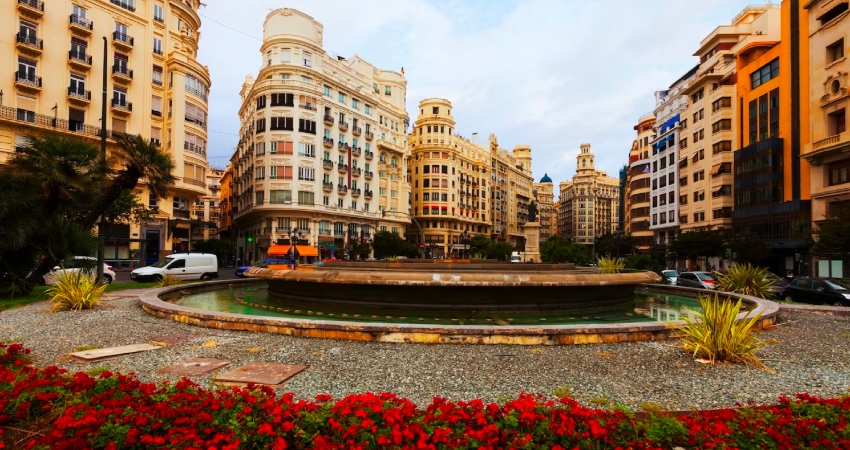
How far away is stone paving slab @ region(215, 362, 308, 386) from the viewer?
5387 mm

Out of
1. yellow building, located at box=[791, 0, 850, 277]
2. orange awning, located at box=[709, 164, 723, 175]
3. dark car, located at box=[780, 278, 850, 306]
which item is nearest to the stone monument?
dark car, located at box=[780, 278, 850, 306]

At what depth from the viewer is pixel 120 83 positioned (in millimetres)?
40250

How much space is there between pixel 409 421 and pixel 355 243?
56069mm

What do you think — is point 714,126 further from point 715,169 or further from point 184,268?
point 184,268

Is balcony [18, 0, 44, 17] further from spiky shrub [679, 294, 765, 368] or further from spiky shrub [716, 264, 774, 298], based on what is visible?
spiky shrub [716, 264, 774, 298]

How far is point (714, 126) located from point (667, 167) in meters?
13.7

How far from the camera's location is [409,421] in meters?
3.70

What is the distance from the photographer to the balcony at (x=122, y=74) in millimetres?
39469

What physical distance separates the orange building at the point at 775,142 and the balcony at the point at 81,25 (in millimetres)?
63141

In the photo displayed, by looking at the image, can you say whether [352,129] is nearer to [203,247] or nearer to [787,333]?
[203,247]

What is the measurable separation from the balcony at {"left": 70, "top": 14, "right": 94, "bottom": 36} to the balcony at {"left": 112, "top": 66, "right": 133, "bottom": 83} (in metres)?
3.35

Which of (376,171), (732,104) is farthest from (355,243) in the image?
(732,104)

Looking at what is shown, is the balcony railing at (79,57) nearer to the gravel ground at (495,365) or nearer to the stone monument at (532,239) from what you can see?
the gravel ground at (495,365)

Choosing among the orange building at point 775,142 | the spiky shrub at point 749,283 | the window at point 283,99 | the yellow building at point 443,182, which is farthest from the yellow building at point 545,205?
the spiky shrub at point 749,283
